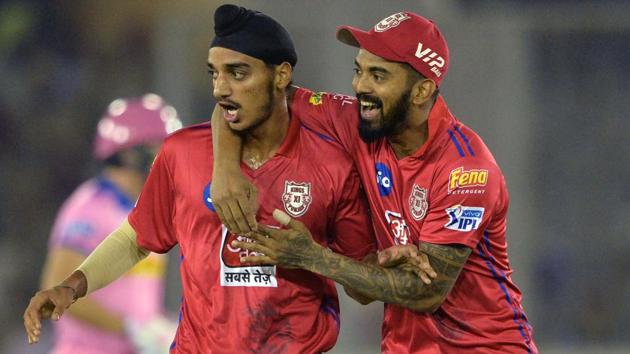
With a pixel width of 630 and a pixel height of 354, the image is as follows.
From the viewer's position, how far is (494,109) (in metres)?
8.19

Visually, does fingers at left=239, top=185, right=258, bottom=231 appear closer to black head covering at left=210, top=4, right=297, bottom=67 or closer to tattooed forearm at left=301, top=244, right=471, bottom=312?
tattooed forearm at left=301, top=244, right=471, bottom=312

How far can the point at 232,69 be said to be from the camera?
400cm

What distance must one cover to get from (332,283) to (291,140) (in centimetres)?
50

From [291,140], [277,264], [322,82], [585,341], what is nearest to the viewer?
[277,264]

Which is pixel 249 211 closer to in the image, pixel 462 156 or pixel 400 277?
pixel 400 277

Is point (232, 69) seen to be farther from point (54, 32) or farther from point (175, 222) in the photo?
point (54, 32)

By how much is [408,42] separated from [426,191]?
496 mm

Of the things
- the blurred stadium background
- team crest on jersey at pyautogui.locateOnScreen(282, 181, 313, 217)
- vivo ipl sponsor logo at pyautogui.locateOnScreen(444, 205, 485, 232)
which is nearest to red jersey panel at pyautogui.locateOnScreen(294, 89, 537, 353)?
vivo ipl sponsor logo at pyautogui.locateOnScreen(444, 205, 485, 232)

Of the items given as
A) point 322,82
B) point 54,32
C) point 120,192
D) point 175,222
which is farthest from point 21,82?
point 175,222

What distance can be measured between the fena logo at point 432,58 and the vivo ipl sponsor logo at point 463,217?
49 centimetres

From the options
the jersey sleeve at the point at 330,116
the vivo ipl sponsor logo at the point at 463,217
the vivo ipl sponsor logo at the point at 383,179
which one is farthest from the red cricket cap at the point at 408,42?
the vivo ipl sponsor logo at the point at 463,217

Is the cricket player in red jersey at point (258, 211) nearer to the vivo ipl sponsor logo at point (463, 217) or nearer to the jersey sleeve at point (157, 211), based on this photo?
the jersey sleeve at point (157, 211)

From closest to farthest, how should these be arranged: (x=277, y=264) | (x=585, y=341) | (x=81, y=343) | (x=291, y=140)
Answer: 1. (x=277, y=264)
2. (x=291, y=140)
3. (x=81, y=343)
4. (x=585, y=341)

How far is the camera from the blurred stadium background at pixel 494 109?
822cm
